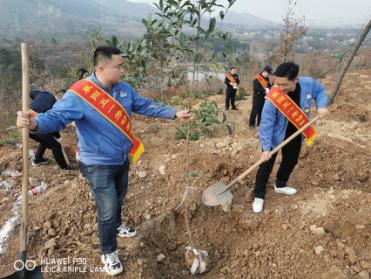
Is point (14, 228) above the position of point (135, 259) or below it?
below

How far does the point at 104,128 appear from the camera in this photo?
95.6 inches

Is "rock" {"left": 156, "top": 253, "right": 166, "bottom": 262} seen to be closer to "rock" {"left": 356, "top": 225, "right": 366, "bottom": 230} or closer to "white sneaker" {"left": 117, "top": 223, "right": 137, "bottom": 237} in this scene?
Answer: "white sneaker" {"left": 117, "top": 223, "right": 137, "bottom": 237}

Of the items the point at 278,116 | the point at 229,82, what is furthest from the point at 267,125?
the point at 229,82

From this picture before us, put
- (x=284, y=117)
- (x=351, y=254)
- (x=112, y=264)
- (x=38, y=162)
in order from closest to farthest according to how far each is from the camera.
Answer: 1. (x=112, y=264)
2. (x=351, y=254)
3. (x=284, y=117)
4. (x=38, y=162)

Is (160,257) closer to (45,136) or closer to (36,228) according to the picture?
(36,228)

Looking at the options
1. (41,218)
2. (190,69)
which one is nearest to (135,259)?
(41,218)

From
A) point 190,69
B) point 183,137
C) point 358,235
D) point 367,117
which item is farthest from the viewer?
point 367,117

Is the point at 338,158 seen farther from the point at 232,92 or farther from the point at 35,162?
the point at 35,162

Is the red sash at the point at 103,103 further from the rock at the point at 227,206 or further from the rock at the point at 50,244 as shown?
the rock at the point at 227,206

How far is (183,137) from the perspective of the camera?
564 centimetres

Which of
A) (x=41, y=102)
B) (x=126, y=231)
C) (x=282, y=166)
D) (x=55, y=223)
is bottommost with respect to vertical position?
(x=55, y=223)

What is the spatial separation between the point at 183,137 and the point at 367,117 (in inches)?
196

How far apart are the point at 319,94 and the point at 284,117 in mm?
542

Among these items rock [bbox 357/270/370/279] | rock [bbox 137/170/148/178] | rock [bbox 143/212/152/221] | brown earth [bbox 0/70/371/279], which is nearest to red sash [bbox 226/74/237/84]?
brown earth [bbox 0/70/371/279]
